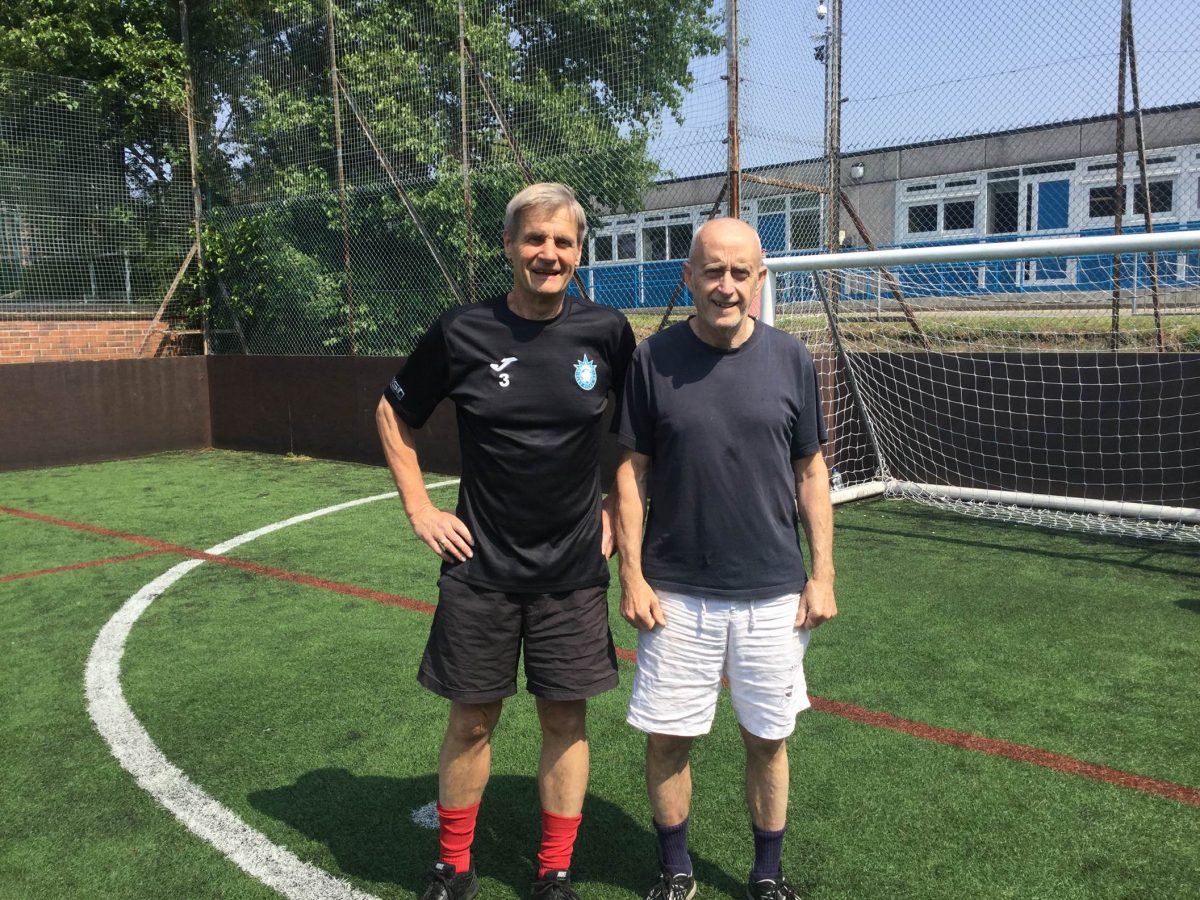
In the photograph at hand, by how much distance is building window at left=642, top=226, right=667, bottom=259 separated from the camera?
11.4m

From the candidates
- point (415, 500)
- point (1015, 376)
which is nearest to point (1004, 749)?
point (415, 500)

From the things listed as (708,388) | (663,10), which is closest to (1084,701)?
(708,388)

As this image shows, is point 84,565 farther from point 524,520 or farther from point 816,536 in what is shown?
point 816,536

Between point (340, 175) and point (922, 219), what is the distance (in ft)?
20.7

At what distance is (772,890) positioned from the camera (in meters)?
2.61

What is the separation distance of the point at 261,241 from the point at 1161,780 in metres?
11.6

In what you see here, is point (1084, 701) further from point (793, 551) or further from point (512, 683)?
point (512, 683)

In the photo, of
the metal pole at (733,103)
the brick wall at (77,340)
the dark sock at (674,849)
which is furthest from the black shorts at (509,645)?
the brick wall at (77,340)

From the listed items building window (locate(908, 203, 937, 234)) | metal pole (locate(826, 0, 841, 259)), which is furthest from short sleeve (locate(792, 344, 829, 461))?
building window (locate(908, 203, 937, 234))

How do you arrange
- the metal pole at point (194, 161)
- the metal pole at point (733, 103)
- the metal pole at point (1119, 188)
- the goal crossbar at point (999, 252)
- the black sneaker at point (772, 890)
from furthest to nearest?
the metal pole at point (194, 161) < the metal pole at point (733, 103) < the metal pole at point (1119, 188) < the goal crossbar at point (999, 252) < the black sneaker at point (772, 890)

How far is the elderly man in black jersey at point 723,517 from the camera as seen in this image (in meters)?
2.43

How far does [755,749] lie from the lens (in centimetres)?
258

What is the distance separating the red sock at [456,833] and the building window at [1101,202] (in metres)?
7.27

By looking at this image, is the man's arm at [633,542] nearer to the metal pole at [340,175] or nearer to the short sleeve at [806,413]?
the short sleeve at [806,413]
